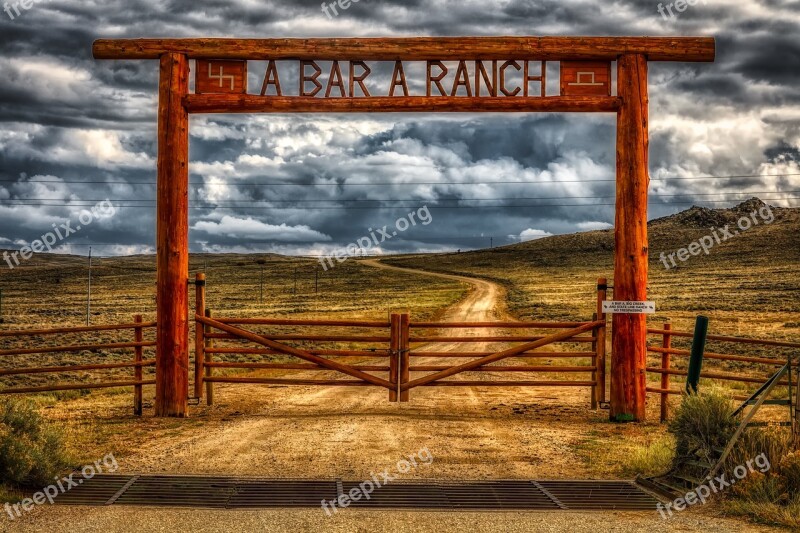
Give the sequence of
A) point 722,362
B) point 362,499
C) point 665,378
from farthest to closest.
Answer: point 722,362 < point 665,378 < point 362,499

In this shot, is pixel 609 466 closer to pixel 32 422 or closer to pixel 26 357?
pixel 32 422

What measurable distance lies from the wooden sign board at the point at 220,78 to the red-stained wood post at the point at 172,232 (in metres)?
0.22

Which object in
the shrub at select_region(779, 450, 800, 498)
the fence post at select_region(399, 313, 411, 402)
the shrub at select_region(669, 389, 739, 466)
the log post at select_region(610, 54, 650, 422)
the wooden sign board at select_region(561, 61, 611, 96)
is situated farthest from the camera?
the fence post at select_region(399, 313, 411, 402)

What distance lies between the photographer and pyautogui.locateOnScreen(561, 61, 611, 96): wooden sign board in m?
12.5

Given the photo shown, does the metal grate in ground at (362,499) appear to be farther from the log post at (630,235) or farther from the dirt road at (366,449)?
the log post at (630,235)

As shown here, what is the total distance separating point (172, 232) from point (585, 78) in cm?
708

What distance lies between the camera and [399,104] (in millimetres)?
12312

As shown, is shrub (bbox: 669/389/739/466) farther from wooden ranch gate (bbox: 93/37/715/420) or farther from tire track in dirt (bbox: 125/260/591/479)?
wooden ranch gate (bbox: 93/37/715/420)

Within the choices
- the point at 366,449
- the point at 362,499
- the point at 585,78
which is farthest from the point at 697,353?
the point at 585,78

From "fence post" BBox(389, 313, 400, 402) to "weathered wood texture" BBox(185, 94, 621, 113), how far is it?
3413mm

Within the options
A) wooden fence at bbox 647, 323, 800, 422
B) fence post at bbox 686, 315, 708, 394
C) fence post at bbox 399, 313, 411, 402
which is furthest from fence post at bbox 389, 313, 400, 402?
fence post at bbox 686, 315, 708, 394

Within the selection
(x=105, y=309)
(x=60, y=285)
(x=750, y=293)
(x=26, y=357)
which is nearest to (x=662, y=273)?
(x=750, y=293)

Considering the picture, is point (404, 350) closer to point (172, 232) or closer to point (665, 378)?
point (172, 232)

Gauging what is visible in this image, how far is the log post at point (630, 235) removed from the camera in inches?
485
